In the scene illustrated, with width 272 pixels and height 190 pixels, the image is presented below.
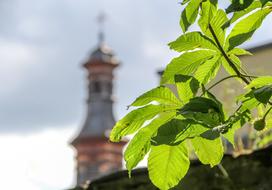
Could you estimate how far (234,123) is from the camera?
1.07 m

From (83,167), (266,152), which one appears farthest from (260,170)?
(83,167)

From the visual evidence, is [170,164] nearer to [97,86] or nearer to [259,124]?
[259,124]

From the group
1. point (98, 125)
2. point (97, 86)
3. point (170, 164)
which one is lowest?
point (170, 164)

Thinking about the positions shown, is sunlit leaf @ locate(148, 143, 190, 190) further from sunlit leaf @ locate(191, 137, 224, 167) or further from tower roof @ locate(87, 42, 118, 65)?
tower roof @ locate(87, 42, 118, 65)

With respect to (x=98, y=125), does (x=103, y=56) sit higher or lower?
higher

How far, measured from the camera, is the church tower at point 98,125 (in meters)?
45.7

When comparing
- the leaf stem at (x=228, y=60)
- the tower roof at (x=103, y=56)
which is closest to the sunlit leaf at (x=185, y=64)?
the leaf stem at (x=228, y=60)

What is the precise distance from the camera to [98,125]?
4919 centimetres

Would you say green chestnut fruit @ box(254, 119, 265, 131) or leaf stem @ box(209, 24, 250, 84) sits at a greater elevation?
leaf stem @ box(209, 24, 250, 84)

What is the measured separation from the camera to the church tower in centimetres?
4572

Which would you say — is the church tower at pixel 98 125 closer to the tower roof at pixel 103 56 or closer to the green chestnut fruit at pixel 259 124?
the tower roof at pixel 103 56

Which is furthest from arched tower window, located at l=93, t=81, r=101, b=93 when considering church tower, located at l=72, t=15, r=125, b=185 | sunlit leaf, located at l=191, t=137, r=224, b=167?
sunlit leaf, located at l=191, t=137, r=224, b=167

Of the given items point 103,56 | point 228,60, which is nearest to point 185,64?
point 228,60

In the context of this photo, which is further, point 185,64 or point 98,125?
point 98,125
